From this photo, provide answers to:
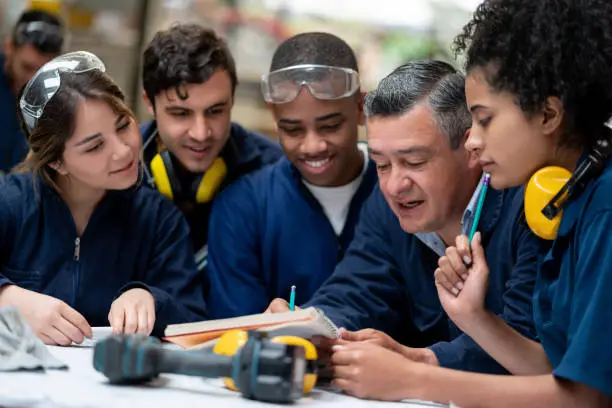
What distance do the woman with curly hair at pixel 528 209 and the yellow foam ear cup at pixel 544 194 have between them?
22 mm

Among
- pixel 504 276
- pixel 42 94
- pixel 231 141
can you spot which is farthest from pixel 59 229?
pixel 504 276

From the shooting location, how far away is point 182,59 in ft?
8.11

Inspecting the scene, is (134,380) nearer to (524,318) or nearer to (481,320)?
(481,320)

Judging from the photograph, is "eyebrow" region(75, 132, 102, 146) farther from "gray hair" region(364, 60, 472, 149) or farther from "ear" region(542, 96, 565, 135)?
"ear" region(542, 96, 565, 135)

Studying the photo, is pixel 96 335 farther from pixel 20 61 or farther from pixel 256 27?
pixel 256 27

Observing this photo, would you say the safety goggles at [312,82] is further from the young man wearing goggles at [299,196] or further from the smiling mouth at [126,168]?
the smiling mouth at [126,168]

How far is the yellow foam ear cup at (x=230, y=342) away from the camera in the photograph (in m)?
1.47

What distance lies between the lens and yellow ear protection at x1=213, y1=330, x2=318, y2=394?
4.76 feet

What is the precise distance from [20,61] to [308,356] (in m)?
2.70

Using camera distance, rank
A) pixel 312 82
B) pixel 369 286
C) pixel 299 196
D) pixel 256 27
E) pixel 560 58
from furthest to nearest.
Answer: pixel 256 27
pixel 299 196
pixel 312 82
pixel 369 286
pixel 560 58

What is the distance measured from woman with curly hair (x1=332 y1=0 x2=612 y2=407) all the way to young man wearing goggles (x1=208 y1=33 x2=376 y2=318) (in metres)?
0.81

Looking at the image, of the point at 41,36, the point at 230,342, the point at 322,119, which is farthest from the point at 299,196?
the point at 41,36

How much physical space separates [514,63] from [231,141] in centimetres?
127

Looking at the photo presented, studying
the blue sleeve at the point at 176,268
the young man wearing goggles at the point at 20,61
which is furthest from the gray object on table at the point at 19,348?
the young man wearing goggles at the point at 20,61
